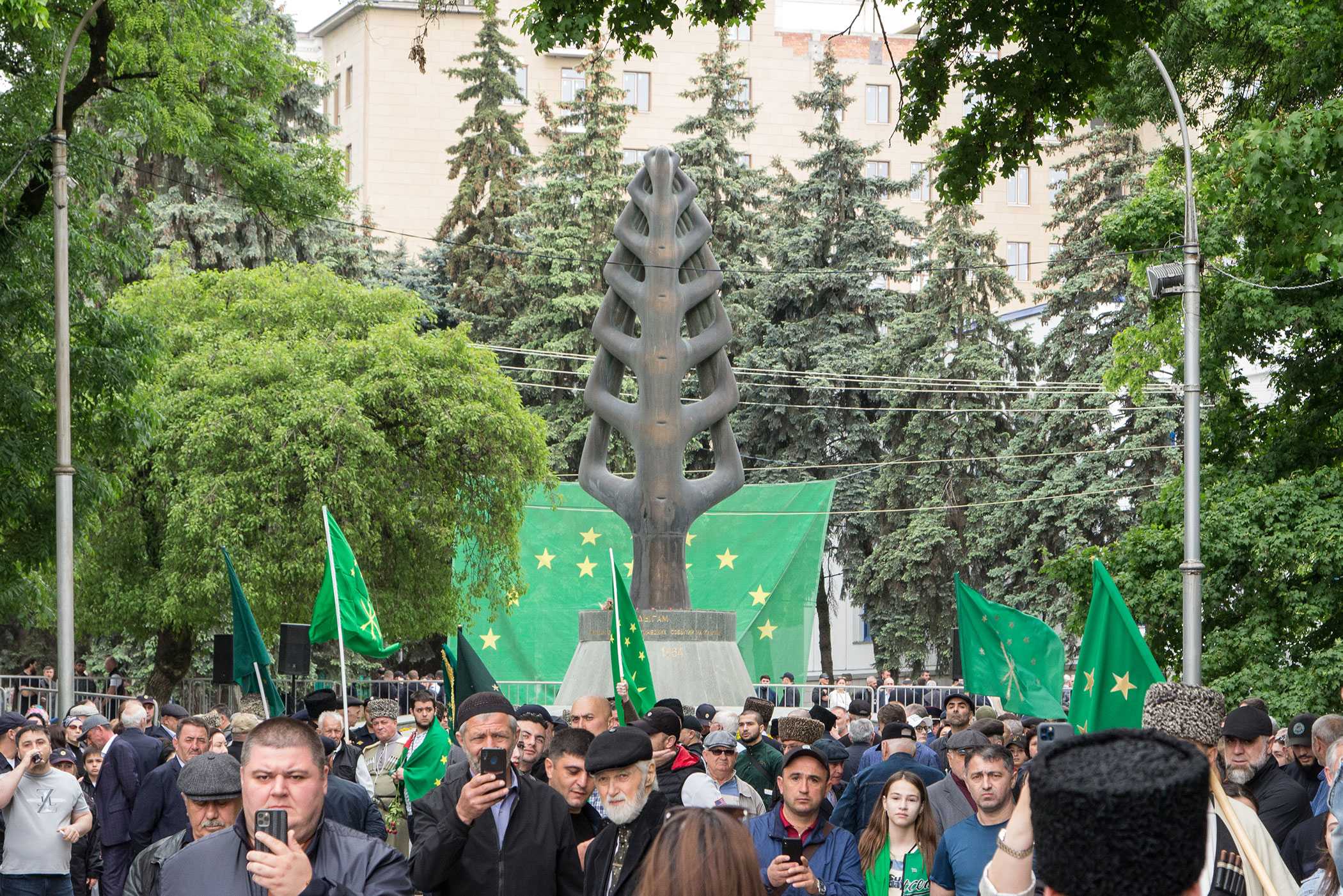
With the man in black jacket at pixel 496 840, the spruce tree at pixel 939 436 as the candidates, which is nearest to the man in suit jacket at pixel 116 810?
the man in black jacket at pixel 496 840

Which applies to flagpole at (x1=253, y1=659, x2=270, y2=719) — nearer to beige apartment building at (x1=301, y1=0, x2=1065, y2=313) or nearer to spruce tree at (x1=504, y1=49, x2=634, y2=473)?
spruce tree at (x1=504, y1=49, x2=634, y2=473)

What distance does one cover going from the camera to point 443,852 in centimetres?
593

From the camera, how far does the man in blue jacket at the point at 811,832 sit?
266 inches

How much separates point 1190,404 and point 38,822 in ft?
42.0

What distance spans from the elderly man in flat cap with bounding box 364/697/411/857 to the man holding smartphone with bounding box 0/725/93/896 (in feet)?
8.23

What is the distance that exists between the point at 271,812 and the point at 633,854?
213cm

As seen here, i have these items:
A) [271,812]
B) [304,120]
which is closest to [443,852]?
[271,812]

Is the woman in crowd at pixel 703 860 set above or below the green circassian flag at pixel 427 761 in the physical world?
above

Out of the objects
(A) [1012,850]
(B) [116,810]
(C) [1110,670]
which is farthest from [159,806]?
(A) [1012,850]

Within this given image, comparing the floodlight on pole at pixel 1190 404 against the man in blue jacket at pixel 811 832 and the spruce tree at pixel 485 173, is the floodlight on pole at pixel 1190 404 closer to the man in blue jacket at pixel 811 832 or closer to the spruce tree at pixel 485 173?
the man in blue jacket at pixel 811 832

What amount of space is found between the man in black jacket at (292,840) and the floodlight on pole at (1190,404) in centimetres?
1456

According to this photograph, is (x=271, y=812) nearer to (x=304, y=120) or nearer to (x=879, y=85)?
(x=304, y=120)

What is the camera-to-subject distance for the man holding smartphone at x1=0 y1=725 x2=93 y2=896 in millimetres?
9750

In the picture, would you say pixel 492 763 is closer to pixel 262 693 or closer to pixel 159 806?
pixel 159 806
